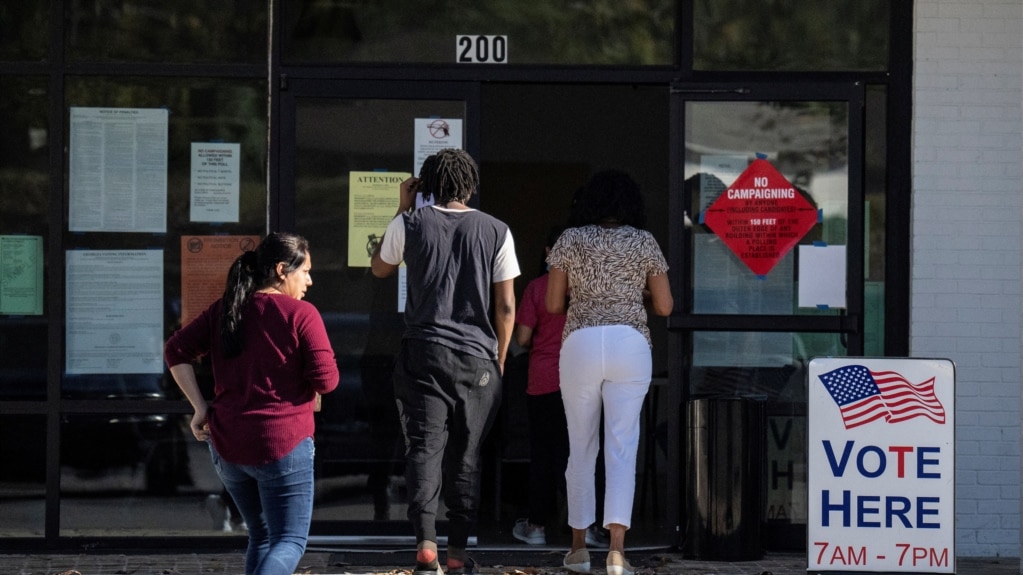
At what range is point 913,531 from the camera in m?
6.16

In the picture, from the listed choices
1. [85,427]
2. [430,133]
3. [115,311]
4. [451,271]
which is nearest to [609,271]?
[451,271]

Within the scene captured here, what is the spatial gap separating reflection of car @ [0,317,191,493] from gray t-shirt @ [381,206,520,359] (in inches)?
76.9

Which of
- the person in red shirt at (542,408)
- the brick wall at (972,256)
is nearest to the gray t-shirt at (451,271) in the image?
the person in red shirt at (542,408)

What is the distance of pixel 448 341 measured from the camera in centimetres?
616

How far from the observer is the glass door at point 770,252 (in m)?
7.66

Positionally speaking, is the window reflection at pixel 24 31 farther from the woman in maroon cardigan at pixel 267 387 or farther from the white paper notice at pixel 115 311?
the woman in maroon cardigan at pixel 267 387

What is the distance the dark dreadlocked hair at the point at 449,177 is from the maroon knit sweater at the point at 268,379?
4.57 ft

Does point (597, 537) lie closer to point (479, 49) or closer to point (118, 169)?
point (479, 49)

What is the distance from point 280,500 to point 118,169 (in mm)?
3157

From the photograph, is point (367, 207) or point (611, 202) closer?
point (611, 202)

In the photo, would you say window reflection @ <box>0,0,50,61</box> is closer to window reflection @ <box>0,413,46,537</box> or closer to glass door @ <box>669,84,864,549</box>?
window reflection @ <box>0,413,46,537</box>

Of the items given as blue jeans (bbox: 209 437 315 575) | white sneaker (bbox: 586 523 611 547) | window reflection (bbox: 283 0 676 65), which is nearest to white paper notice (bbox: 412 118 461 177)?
window reflection (bbox: 283 0 676 65)

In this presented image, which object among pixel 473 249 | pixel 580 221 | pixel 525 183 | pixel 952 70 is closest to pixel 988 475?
pixel 952 70

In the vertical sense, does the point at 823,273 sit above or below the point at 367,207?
below
